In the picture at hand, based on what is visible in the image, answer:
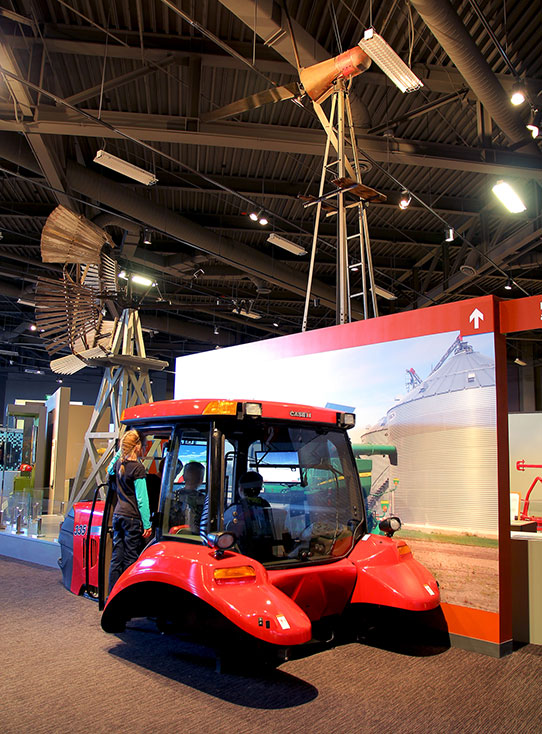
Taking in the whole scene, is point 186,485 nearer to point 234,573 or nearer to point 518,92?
point 234,573

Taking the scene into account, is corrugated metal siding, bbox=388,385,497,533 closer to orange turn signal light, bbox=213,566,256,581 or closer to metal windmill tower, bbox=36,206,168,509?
orange turn signal light, bbox=213,566,256,581

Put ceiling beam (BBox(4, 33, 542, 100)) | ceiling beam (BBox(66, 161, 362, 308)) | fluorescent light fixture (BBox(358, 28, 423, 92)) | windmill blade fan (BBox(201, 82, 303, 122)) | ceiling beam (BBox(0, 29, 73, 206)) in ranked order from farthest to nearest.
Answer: ceiling beam (BBox(66, 161, 362, 308)) < ceiling beam (BBox(4, 33, 542, 100)) < ceiling beam (BBox(0, 29, 73, 206)) < windmill blade fan (BBox(201, 82, 303, 122)) < fluorescent light fixture (BBox(358, 28, 423, 92))

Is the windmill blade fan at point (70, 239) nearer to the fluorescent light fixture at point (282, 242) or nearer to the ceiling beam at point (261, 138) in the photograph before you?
the ceiling beam at point (261, 138)

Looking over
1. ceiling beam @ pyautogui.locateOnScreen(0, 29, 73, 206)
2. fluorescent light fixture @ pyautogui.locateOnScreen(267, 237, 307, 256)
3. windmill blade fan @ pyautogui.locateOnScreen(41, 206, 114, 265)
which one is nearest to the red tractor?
windmill blade fan @ pyautogui.locateOnScreen(41, 206, 114, 265)

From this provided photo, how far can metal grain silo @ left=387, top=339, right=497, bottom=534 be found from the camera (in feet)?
13.5

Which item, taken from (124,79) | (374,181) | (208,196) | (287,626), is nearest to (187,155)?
(208,196)

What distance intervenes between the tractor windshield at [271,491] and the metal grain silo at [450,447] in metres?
0.74

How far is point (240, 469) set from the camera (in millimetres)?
3730

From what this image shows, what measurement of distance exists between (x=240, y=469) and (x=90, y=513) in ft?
5.91

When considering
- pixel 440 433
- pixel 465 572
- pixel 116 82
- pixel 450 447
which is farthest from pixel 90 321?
pixel 465 572

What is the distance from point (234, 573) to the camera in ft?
10.3

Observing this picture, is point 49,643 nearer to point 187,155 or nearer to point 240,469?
point 240,469

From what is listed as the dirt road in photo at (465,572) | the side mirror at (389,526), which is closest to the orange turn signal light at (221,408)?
the side mirror at (389,526)

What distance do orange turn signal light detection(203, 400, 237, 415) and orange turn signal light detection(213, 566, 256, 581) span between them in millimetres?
877
